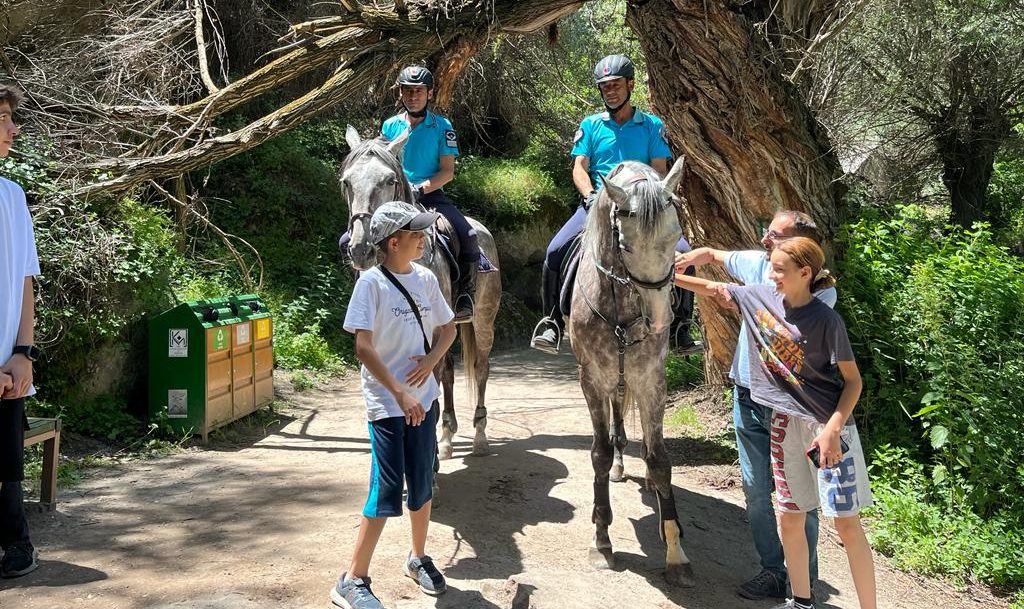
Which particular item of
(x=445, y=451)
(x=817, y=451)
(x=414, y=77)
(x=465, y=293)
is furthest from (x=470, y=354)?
(x=817, y=451)

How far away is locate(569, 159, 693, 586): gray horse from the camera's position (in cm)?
447

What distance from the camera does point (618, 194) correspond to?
4461 mm

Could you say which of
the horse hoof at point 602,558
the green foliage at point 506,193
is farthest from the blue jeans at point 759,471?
the green foliage at point 506,193

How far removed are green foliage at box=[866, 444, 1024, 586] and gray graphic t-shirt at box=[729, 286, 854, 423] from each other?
261 centimetres

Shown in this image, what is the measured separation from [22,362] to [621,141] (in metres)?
3.93

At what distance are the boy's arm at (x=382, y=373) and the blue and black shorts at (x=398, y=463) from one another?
0.40 ft

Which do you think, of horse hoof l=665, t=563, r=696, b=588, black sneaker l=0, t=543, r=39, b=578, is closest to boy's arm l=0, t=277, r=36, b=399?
black sneaker l=0, t=543, r=39, b=578

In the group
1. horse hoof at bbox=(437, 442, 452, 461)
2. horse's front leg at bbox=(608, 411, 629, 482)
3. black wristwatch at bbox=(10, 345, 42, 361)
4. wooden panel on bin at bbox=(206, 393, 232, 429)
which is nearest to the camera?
black wristwatch at bbox=(10, 345, 42, 361)

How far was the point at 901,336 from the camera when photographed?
6.67 metres

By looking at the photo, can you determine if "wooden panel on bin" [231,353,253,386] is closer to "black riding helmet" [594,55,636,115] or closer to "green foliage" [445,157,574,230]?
"black riding helmet" [594,55,636,115]

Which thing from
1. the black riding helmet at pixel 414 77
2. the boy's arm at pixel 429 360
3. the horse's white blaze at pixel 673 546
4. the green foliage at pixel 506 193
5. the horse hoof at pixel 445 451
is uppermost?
the green foliage at pixel 506 193

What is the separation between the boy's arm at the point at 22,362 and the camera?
161 inches

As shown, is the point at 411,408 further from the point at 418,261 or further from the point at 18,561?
the point at 18,561

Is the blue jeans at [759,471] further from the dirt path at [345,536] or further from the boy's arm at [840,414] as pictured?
the boy's arm at [840,414]
